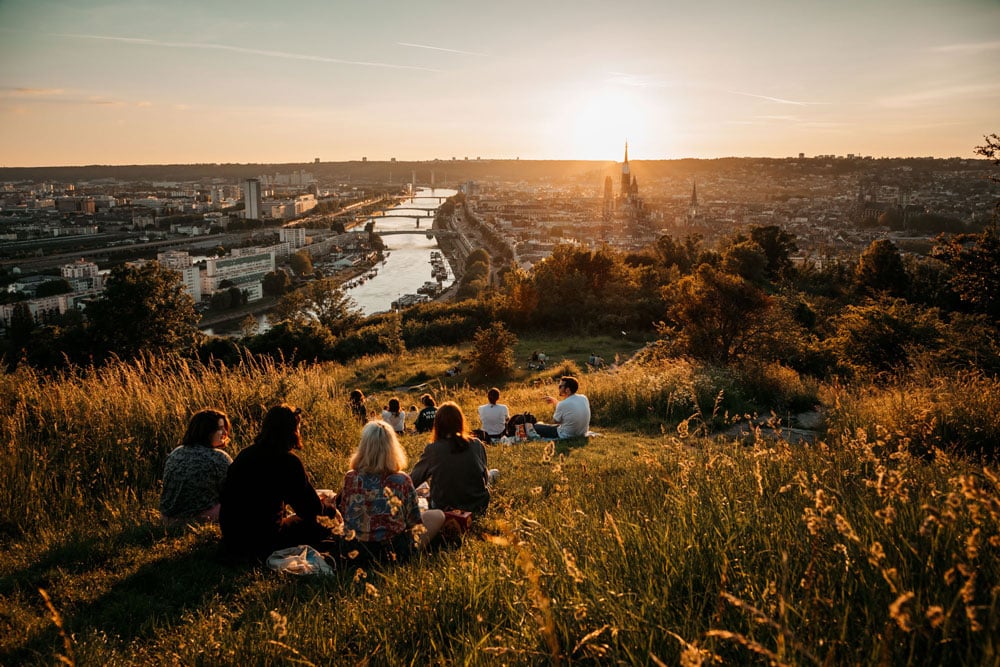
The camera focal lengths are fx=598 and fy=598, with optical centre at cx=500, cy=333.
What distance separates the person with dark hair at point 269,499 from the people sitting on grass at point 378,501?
291mm

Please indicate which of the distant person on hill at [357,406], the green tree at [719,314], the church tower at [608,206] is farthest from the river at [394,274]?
the church tower at [608,206]

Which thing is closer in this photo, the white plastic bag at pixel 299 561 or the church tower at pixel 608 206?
the white plastic bag at pixel 299 561

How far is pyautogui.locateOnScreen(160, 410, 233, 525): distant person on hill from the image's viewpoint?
3.80 metres

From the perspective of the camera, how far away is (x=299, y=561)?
3.04 m

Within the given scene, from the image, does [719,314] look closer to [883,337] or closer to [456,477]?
[883,337]

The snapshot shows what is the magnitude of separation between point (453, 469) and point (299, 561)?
1157mm

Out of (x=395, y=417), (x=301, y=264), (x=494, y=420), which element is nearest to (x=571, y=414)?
(x=494, y=420)

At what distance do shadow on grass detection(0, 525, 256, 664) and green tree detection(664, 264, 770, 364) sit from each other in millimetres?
10389

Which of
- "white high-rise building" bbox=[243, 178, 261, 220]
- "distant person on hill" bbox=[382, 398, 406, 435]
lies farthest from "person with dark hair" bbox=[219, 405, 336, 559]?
"white high-rise building" bbox=[243, 178, 261, 220]

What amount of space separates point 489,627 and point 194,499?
2.71 meters

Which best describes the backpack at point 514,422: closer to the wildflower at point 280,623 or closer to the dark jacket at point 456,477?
the dark jacket at point 456,477

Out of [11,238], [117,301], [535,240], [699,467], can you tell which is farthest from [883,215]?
[11,238]

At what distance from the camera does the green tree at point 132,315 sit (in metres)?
18.9

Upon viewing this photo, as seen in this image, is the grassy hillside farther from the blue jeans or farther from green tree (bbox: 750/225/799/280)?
green tree (bbox: 750/225/799/280)
